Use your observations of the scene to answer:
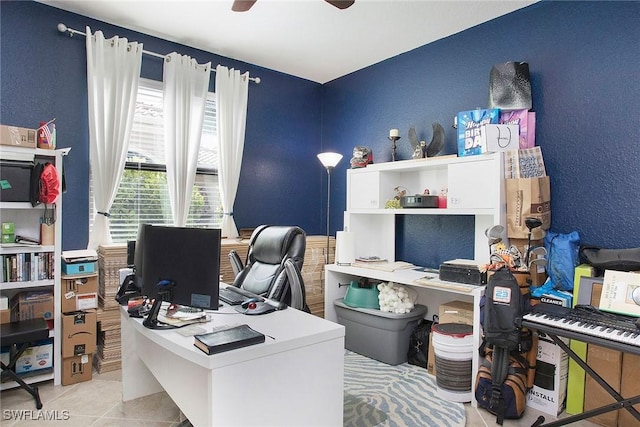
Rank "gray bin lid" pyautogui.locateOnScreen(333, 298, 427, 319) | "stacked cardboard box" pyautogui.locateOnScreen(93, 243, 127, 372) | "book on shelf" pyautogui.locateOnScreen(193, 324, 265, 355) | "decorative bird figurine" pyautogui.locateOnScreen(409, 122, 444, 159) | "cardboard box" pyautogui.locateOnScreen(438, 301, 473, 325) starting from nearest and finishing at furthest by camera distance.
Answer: "book on shelf" pyautogui.locateOnScreen(193, 324, 265, 355), "cardboard box" pyautogui.locateOnScreen(438, 301, 473, 325), "stacked cardboard box" pyautogui.locateOnScreen(93, 243, 127, 372), "gray bin lid" pyautogui.locateOnScreen(333, 298, 427, 319), "decorative bird figurine" pyautogui.locateOnScreen(409, 122, 444, 159)

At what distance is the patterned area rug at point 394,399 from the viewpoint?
92.0 inches

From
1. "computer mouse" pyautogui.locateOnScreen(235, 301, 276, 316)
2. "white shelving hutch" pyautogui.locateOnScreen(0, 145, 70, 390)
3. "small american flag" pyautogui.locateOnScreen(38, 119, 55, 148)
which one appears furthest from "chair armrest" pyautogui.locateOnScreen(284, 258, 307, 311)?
"small american flag" pyautogui.locateOnScreen(38, 119, 55, 148)

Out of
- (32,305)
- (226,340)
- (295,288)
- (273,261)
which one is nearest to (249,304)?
(295,288)

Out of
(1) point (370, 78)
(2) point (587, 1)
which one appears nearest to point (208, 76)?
(1) point (370, 78)

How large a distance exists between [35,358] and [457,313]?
3.03m

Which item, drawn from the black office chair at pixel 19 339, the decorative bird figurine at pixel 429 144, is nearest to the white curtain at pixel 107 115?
the black office chair at pixel 19 339

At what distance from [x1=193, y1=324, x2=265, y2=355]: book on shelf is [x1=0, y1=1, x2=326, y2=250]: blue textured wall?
90.8 inches

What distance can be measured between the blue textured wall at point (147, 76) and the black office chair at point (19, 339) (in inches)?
31.7

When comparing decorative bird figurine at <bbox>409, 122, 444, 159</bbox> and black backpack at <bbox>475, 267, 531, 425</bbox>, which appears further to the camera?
decorative bird figurine at <bbox>409, 122, 444, 159</bbox>

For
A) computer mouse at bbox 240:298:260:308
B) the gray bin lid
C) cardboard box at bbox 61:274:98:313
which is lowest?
the gray bin lid

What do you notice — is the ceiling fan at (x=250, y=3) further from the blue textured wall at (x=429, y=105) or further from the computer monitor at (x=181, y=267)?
the blue textured wall at (x=429, y=105)

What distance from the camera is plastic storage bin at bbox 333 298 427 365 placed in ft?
10.2

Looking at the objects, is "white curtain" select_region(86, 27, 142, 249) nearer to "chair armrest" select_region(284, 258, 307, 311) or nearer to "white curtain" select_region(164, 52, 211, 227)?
"white curtain" select_region(164, 52, 211, 227)

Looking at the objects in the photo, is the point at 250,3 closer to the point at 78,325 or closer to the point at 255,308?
the point at 255,308
